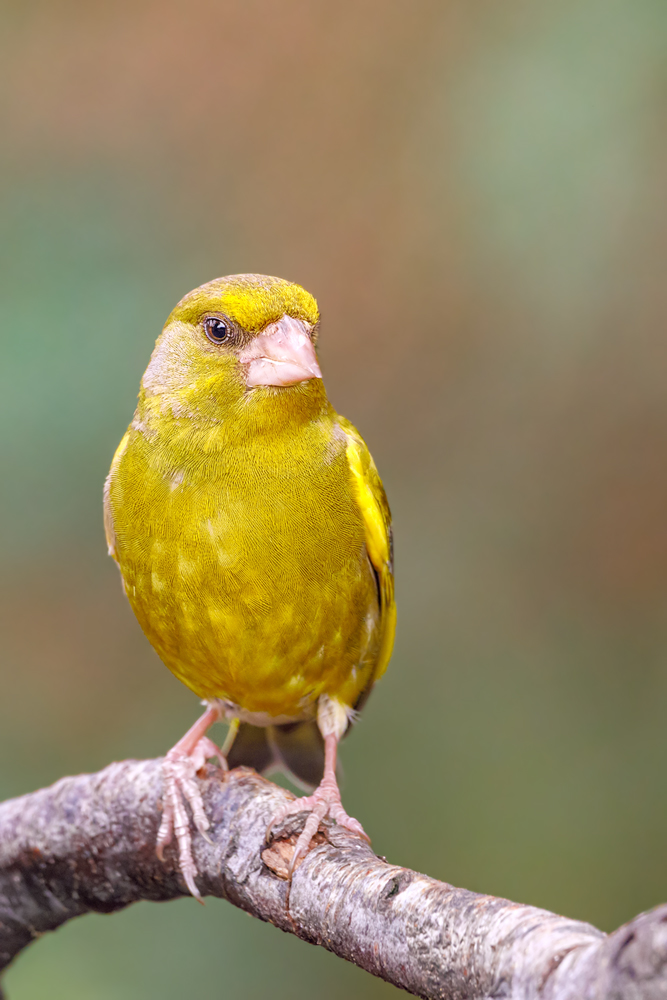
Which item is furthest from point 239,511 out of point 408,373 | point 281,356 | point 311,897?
point 408,373

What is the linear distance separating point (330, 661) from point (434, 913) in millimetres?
984

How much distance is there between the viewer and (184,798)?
250 cm

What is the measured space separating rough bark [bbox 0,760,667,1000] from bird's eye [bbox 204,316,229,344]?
1094mm

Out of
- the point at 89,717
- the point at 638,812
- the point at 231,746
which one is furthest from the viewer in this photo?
the point at 89,717

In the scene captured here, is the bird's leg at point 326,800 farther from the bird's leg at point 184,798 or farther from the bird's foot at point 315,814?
the bird's leg at point 184,798

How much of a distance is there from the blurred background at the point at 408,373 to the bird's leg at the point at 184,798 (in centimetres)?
149

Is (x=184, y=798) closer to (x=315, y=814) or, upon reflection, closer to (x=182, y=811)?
(x=182, y=811)

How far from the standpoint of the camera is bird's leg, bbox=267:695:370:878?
2088 millimetres

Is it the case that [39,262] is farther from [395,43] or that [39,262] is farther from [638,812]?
[638,812]

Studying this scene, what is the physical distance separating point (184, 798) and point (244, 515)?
77 cm

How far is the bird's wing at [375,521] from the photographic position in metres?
2.49

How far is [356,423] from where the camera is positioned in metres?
4.78

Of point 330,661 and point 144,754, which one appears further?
point 144,754

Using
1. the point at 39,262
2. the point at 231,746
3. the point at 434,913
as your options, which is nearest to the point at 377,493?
the point at 231,746
